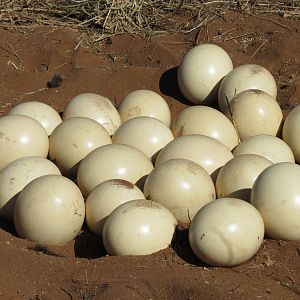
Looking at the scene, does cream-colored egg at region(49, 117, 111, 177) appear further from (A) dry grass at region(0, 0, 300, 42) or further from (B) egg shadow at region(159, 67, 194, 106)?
(A) dry grass at region(0, 0, 300, 42)

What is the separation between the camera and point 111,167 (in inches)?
202

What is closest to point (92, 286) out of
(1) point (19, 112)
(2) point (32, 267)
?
(2) point (32, 267)

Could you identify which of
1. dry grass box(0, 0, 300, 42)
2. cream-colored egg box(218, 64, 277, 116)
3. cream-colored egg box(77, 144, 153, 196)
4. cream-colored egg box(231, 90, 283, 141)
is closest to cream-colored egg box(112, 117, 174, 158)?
cream-colored egg box(77, 144, 153, 196)

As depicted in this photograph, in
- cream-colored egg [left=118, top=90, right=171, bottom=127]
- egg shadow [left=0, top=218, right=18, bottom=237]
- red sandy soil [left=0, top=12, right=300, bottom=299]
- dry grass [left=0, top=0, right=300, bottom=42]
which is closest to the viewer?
red sandy soil [left=0, top=12, right=300, bottom=299]

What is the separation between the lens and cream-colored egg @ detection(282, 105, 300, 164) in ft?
18.9

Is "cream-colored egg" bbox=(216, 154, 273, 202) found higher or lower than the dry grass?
higher

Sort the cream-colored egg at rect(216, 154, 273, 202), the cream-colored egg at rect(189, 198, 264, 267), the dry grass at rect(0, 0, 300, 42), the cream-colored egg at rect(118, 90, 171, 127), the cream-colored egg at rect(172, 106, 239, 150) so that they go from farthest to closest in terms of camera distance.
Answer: the dry grass at rect(0, 0, 300, 42) < the cream-colored egg at rect(118, 90, 171, 127) < the cream-colored egg at rect(172, 106, 239, 150) < the cream-colored egg at rect(216, 154, 273, 202) < the cream-colored egg at rect(189, 198, 264, 267)

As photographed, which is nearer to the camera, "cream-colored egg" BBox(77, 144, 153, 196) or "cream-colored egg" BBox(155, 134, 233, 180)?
"cream-colored egg" BBox(77, 144, 153, 196)

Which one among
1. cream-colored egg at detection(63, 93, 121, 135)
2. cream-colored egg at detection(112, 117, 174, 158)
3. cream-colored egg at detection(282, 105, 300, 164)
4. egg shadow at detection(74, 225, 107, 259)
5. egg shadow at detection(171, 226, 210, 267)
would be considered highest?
cream-colored egg at detection(282, 105, 300, 164)

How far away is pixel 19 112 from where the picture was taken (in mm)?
5871

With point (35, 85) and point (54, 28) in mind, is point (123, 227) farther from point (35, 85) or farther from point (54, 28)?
point (54, 28)

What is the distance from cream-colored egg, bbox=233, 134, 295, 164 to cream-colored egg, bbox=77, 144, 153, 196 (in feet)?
2.14

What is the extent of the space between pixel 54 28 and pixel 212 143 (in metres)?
2.82

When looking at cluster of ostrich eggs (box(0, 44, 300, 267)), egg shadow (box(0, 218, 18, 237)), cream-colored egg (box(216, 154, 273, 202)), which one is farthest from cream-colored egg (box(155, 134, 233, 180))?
egg shadow (box(0, 218, 18, 237))
